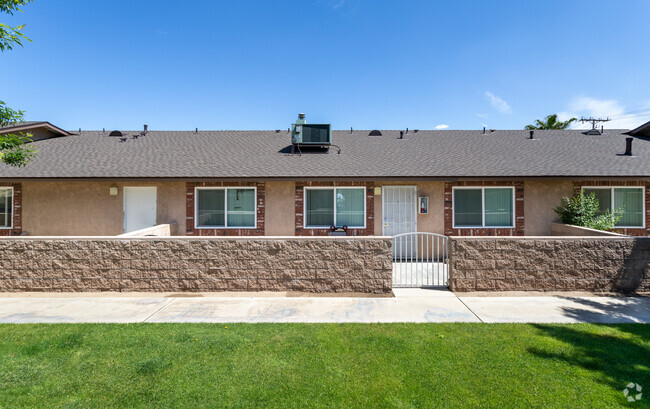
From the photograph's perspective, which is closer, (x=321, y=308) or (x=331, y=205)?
(x=321, y=308)

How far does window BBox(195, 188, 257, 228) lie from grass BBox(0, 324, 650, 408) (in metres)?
5.80

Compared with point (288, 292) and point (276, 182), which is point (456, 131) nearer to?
point (276, 182)

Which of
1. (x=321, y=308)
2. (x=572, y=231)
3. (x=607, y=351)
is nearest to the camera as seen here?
(x=607, y=351)

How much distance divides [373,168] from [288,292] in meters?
5.58

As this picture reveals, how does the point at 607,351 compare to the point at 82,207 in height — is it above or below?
below

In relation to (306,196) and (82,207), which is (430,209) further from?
(82,207)

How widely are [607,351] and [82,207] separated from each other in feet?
45.1

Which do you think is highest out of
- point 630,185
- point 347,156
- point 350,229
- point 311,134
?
point 311,134

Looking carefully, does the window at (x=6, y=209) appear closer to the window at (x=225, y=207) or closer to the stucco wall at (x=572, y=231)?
the window at (x=225, y=207)

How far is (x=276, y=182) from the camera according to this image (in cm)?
1065

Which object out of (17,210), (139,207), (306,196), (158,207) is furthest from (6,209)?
(306,196)

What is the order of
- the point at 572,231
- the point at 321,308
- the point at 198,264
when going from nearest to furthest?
the point at 321,308 < the point at 198,264 < the point at 572,231

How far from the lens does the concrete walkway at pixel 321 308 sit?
5.50 meters

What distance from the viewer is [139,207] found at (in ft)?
35.5
